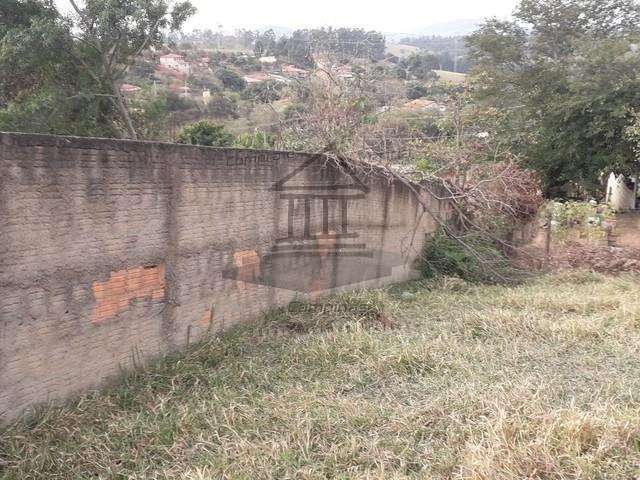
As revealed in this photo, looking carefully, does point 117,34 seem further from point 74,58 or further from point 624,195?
point 624,195

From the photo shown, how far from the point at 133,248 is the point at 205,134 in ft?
45.7

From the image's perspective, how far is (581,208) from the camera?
12.5 metres

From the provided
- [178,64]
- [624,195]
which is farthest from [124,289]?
[178,64]

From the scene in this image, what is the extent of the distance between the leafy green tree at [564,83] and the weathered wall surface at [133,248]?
1040cm

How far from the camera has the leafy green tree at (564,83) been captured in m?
13.8

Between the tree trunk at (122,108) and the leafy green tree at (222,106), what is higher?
the leafy green tree at (222,106)

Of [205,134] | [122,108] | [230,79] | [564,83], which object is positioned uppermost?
[230,79]

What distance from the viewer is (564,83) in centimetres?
1527

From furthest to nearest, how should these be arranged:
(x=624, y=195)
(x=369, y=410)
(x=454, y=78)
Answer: (x=454, y=78) < (x=624, y=195) < (x=369, y=410)

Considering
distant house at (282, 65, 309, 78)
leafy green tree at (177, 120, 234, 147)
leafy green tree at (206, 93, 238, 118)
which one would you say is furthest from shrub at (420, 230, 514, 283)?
leafy green tree at (206, 93, 238, 118)

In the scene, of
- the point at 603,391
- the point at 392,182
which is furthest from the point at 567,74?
the point at 603,391

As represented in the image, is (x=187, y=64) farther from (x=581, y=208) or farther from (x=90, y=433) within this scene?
(x=90, y=433)

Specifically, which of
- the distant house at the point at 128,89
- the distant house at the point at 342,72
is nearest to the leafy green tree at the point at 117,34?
the distant house at the point at 128,89

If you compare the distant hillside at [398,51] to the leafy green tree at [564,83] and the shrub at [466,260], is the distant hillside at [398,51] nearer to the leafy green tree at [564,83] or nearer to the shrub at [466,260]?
the leafy green tree at [564,83]
